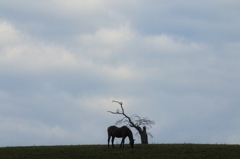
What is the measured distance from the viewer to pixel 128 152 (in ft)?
125

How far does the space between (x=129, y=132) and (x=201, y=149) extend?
6.27 metres

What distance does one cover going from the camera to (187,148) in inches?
1551

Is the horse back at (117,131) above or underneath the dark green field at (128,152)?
above

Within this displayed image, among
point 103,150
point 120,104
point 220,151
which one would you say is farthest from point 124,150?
point 120,104

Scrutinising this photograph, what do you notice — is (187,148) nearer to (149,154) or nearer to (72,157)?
(149,154)

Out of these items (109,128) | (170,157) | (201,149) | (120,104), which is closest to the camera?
(170,157)

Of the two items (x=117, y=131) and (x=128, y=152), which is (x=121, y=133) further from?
(x=128, y=152)

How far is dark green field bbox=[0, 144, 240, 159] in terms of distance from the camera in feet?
120

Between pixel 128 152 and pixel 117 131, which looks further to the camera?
pixel 117 131

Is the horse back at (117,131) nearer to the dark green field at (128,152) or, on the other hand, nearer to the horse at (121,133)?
the horse at (121,133)

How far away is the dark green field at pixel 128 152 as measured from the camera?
36.5 meters

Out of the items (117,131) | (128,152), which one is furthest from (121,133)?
(128,152)

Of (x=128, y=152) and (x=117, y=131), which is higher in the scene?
(x=117, y=131)

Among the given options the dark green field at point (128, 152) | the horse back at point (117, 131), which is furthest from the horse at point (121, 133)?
the dark green field at point (128, 152)
